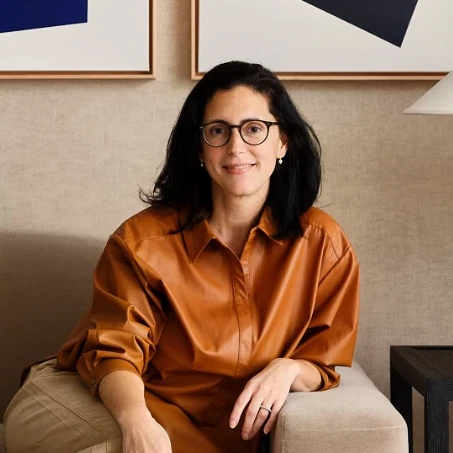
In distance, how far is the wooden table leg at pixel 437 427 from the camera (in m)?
1.93

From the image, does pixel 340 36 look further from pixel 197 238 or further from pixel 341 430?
pixel 341 430

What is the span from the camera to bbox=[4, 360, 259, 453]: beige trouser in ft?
5.55

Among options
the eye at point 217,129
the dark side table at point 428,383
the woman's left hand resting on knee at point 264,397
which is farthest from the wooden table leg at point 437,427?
the eye at point 217,129

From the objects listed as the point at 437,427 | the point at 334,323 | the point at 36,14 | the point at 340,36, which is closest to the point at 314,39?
the point at 340,36

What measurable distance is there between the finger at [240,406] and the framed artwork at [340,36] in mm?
1064

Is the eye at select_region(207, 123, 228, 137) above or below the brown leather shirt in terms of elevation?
above

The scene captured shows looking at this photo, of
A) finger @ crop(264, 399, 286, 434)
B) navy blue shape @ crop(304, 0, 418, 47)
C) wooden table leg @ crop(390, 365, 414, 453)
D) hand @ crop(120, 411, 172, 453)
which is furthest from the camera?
navy blue shape @ crop(304, 0, 418, 47)

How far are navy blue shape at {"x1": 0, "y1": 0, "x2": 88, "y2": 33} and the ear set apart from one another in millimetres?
828

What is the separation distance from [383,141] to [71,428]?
1289mm

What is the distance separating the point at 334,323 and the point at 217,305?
0.27 m

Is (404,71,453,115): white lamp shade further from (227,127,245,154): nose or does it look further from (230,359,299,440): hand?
(230,359,299,440): hand

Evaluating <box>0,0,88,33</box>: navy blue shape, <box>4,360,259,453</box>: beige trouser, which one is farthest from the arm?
<box>0,0,88,33</box>: navy blue shape

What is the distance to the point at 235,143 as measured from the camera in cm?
189

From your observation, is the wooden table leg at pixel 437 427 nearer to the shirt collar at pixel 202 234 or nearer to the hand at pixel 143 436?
the shirt collar at pixel 202 234
